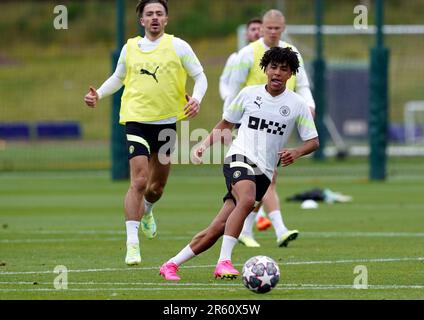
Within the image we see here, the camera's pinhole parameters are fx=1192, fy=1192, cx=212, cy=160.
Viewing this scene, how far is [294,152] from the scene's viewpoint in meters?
10.4

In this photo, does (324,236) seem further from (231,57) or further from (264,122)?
(264,122)

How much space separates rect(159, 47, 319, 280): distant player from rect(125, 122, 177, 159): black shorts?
154 centimetres

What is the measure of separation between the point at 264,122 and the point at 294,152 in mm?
469

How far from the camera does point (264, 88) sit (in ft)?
35.6

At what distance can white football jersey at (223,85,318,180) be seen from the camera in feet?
35.2

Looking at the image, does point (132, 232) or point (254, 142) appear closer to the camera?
Answer: point (254, 142)

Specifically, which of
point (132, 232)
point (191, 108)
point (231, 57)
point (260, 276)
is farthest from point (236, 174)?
point (231, 57)

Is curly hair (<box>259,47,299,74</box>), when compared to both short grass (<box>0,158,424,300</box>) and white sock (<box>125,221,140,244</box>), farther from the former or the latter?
white sock (<box>125,221,140,244</box>)

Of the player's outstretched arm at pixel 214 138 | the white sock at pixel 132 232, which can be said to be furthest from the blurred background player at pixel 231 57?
the player's outstretched arm at pixel 214 138

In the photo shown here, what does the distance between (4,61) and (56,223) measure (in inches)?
988

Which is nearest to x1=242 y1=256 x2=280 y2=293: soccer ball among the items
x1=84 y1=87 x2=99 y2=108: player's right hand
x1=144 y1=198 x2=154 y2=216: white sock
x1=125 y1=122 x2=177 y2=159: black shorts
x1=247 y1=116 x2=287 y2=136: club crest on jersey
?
x1=247 y1=116 x2=287 y2=136: club crest on jersey

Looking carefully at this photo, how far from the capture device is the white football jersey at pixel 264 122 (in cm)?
1073

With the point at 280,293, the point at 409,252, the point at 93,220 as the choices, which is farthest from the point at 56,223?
the point at 280,293

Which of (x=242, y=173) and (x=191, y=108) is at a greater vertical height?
(x=191, y=108)
